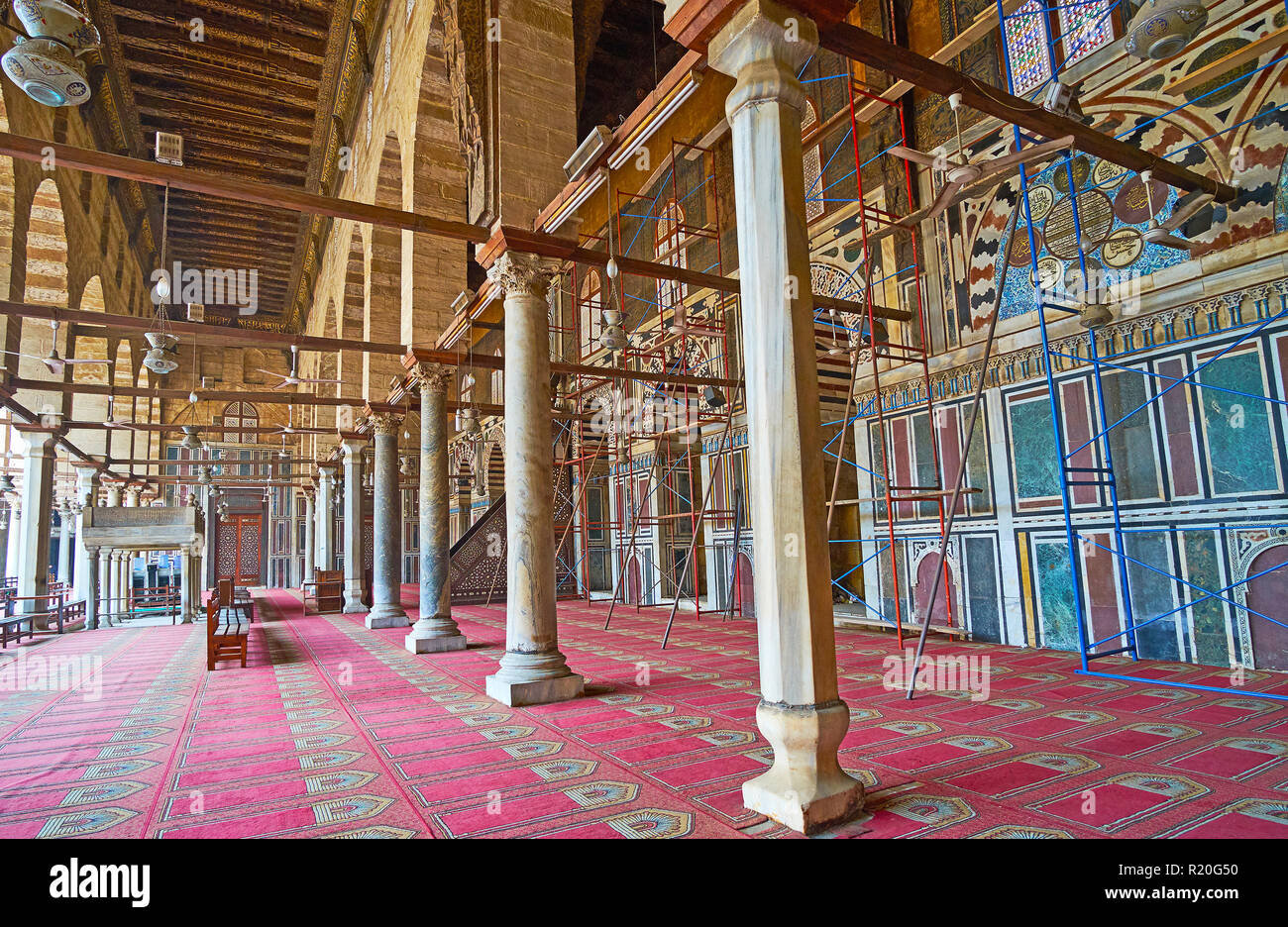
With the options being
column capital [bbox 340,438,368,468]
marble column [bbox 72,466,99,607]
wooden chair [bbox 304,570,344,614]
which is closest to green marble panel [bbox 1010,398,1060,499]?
column capital [bbox 340,438,368,468]

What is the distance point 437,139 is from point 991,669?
9903 mm

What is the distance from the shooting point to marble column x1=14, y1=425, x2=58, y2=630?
12609 mm

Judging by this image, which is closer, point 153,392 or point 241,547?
point 153,392

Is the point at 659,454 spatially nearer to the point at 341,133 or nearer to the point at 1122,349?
the point at 1122,349

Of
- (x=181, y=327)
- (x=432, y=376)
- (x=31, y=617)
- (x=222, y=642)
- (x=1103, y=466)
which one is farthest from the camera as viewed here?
(x=31, y=617)

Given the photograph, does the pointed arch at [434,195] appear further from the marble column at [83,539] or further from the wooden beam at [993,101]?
the marble column at [83,539]

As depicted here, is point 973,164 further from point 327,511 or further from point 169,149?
point 327,511

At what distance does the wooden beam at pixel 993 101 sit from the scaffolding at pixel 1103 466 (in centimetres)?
44

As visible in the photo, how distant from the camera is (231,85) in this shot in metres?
16.7

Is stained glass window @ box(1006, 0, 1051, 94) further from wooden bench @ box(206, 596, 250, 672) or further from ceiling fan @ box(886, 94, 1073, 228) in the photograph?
wooden bench @ box(206, 596, 250, 672)

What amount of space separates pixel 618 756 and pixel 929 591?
5.89m

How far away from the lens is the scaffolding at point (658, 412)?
12414mm
